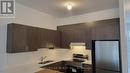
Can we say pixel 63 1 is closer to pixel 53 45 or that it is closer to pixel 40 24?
pixel 40 24

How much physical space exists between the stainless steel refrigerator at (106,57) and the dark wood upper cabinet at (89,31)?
312 millimetres

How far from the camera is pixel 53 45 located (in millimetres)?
3955

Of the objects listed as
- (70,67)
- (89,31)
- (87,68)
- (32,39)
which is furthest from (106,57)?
(32,39)

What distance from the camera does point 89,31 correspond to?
3686 mm

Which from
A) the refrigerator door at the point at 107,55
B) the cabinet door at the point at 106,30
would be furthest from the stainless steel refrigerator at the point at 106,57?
the cabinet door at the point at 106,30

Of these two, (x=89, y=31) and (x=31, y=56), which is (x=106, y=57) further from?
(x=31, y=56)

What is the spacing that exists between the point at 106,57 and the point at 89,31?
1049 millimetres

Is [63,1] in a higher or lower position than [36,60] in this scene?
higher

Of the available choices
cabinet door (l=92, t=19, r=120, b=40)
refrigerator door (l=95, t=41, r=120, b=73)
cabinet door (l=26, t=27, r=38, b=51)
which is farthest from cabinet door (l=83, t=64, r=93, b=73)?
cabinet door (l=26, t=27, r=38, b=51)

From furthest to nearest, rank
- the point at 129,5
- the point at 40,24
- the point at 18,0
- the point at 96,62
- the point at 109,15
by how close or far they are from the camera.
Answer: the point at 40,24, the point at 109,15, the point at 96,62, the point at 18,0, the point at 129,5

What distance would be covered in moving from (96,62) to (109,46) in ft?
1.99

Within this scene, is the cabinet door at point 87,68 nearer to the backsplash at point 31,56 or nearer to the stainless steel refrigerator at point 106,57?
the stainless steel refrigerator at point 106,57

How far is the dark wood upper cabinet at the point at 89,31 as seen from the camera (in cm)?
320

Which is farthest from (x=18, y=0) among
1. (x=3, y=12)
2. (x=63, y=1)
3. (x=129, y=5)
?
(x=129, y=5)
